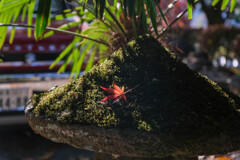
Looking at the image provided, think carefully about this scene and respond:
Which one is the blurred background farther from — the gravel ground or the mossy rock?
the mossy rock

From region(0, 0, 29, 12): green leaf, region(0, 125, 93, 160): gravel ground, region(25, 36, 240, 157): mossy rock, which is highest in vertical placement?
region(0, 0, 29, 12): green leaf

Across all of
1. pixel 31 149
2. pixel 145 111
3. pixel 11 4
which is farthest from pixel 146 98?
pixel 31 149

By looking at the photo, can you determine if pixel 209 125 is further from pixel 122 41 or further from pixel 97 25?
pixel 97 25

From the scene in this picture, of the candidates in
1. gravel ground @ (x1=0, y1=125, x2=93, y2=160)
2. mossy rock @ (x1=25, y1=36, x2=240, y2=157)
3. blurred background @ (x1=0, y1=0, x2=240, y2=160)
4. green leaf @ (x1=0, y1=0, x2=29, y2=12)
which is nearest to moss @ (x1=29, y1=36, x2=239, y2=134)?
mossy rock @ (x1=25, y1=36, x2=240, y2=157)

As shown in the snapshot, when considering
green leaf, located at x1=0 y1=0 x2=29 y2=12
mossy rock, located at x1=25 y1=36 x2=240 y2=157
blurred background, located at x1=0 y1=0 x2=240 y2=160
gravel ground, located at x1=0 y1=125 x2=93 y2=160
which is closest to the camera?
mossy rock, located at x1=25 y1=36 x2=240 y2=157

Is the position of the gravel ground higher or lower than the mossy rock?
lower

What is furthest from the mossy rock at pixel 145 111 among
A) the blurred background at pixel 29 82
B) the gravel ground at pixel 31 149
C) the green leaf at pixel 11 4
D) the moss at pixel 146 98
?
the gravel ground at pixel 31 149

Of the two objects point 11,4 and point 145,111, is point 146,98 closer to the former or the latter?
point 145,111

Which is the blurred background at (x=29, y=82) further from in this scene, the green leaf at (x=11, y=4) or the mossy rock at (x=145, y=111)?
the mossy rock at (x=145, y=111)
